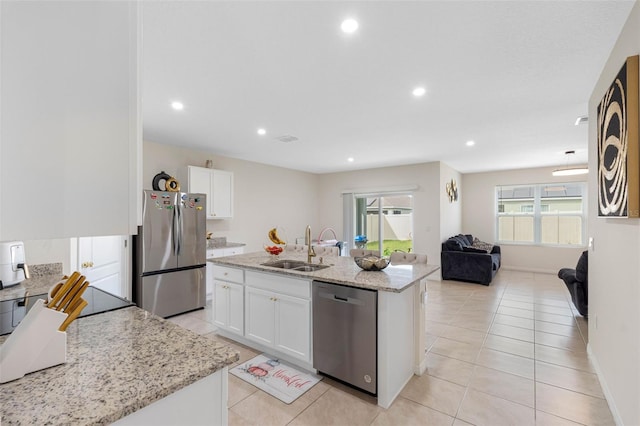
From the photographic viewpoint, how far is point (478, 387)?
235cm

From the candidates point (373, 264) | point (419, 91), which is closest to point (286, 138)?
point (419, 91)

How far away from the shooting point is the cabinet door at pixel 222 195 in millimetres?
4965

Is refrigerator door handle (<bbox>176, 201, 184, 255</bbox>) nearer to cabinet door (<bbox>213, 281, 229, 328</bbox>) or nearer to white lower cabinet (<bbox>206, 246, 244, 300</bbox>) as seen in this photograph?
white lower cabinet (<bbox>206, 246, 244, 300</bbox>)

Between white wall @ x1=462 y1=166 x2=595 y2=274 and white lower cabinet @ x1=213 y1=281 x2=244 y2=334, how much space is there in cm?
684

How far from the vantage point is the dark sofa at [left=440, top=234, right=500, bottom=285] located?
562 centimetres

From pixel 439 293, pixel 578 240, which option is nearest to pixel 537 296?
pixel 439 293

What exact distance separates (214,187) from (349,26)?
380 centimetres

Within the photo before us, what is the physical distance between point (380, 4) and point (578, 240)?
7640mm

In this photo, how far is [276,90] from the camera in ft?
8.82

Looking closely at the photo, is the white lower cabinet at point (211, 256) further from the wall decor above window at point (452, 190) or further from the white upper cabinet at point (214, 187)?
the wall decor above window at point (452, 190)

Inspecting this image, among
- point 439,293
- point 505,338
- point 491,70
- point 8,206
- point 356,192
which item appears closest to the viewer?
point 8,206

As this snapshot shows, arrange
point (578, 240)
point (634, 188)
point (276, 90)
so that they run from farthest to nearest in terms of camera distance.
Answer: point (578, 240) → point (276, 90) → point (634, 188)

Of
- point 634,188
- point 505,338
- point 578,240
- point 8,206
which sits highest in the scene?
point 634,188

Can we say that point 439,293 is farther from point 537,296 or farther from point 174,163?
Answer: point 174,163
